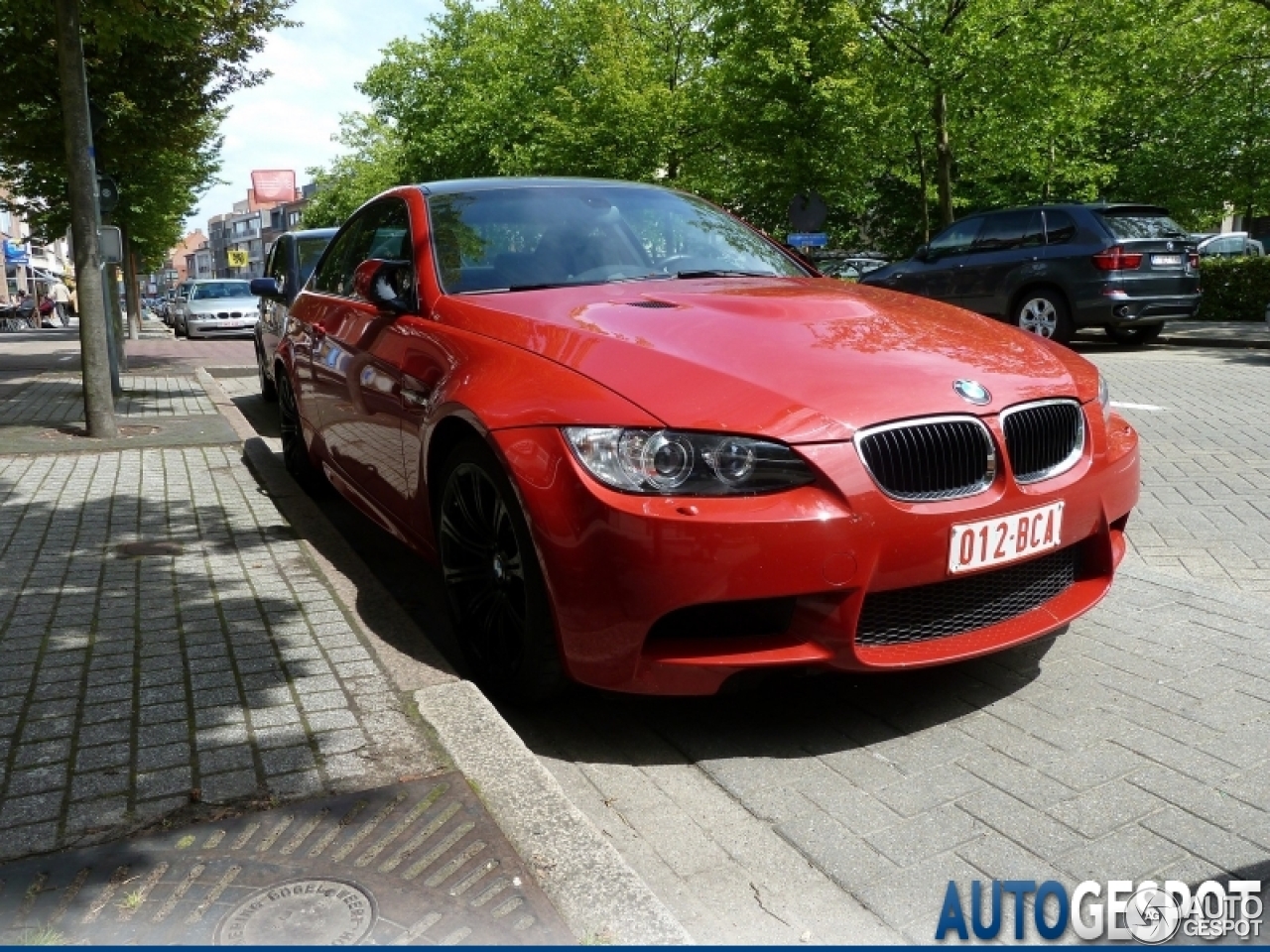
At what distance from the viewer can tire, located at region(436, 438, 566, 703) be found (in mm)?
3191

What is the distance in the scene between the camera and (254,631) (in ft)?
12.8

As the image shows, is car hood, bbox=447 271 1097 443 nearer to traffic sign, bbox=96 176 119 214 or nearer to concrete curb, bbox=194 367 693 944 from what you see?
concrete curb, bbox=194 367 693 944

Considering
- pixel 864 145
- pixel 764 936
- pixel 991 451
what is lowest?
pixel 764 936

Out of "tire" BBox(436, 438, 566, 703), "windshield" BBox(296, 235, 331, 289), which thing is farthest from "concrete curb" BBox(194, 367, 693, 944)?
"windshield" BBox(296, 235, 331, 289)

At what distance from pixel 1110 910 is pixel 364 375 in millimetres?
3264

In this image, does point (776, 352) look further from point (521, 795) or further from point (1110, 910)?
point (1110, 910)

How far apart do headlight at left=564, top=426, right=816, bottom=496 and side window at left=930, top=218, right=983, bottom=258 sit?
1286cm

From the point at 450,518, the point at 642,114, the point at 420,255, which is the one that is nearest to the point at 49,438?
A: the point at 420,255

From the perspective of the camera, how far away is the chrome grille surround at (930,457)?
292 centimetres

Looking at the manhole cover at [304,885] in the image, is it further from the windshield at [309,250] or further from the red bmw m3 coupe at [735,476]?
the windshield at [309,250]

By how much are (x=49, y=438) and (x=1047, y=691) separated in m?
7.58

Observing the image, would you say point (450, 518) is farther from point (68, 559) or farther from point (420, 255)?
point (68, 559)

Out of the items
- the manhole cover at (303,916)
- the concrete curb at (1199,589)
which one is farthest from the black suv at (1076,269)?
the manhole cover at (303,916)

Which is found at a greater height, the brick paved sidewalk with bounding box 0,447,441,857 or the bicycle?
the bicycle
